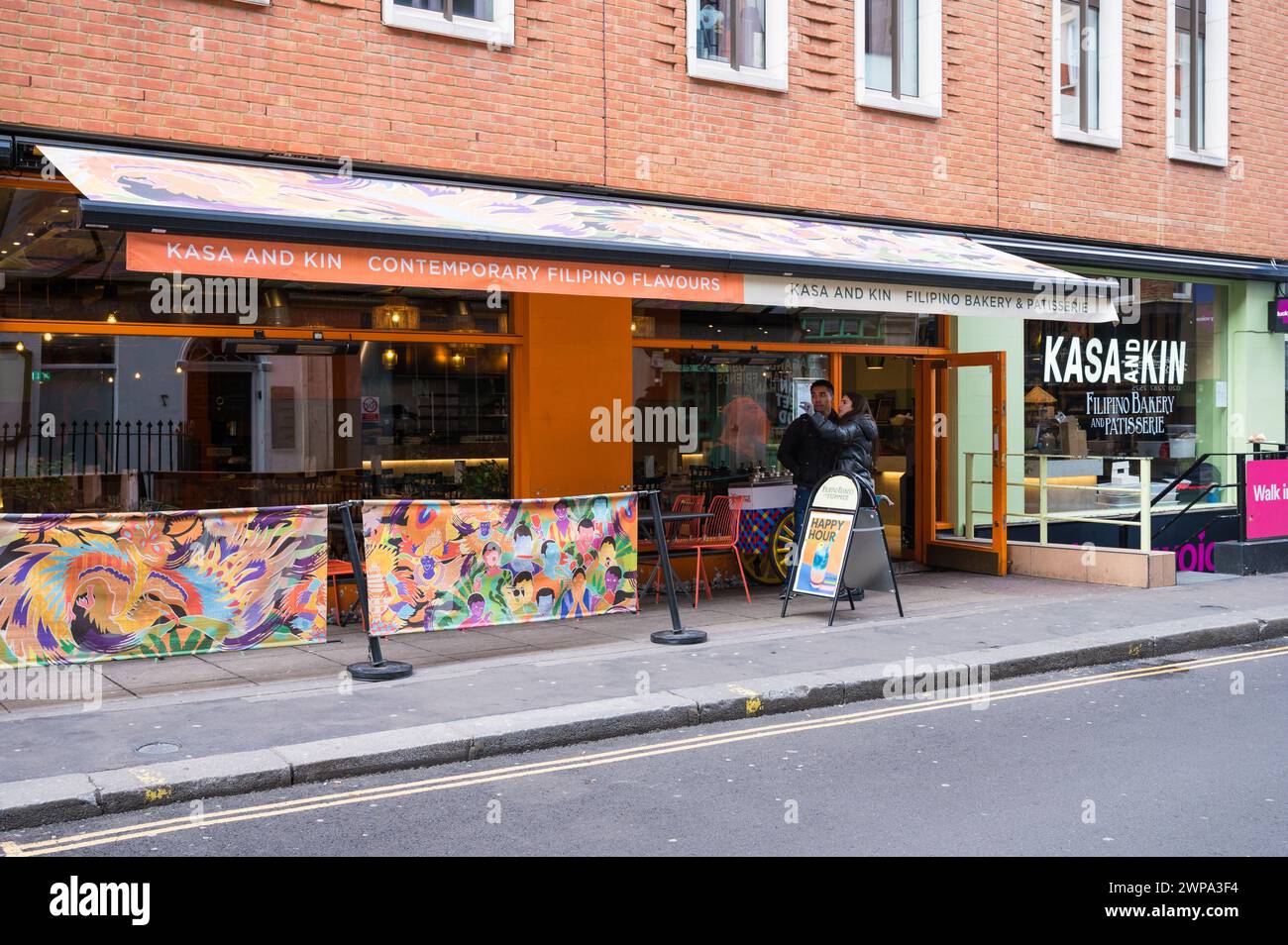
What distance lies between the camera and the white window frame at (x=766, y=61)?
11.9 metres

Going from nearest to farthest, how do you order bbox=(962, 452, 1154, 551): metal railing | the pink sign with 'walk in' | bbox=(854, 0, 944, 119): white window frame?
1. bbox=(854, 0, 944, 119): white window frame
2. bbox=(962, 452, 1154, 551): metal railing
3. the pink sign with 'walk in'

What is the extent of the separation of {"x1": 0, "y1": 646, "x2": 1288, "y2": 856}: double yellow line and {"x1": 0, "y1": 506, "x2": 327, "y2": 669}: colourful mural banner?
2.29 metres

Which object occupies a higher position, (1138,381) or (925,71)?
(925,71)

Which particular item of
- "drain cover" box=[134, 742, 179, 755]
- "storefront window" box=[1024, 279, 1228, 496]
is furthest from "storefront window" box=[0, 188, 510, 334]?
"storefront window" box=[1024, 279, 1228, 496]

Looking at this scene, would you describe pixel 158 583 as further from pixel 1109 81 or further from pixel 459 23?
pixel 1109 81

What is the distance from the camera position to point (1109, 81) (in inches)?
597

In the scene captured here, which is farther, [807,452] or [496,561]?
[807,452]

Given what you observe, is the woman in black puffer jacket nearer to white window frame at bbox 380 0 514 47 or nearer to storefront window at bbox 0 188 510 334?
storefront window at bbox 0 188 510 334

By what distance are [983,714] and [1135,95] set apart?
10.4 m

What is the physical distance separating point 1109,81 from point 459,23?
850 cm

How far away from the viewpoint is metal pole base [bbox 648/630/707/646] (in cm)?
953

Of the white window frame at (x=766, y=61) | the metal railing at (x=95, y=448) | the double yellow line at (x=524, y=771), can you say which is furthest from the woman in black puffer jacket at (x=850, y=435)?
the metal railing at (x=95, y=448)

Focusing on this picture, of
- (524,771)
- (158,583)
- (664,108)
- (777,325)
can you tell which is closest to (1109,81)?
(777,325)
